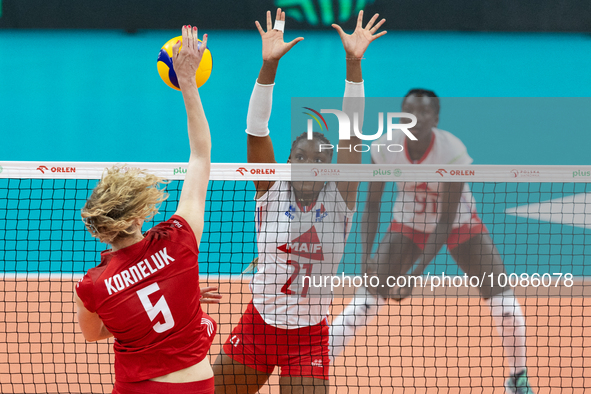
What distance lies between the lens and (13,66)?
7074 mm

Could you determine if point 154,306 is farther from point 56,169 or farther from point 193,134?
point 56,169

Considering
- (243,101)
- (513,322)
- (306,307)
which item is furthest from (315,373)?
(243,101)

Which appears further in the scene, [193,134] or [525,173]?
[525,173]

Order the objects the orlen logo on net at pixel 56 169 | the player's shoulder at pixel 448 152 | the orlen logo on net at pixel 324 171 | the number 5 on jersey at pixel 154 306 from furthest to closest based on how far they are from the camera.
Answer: the player's shoulder at pixel 448 152 → the orlen logo on net at pixel 56 169 → the orlen logo on net at pixel 324 171 → the number 5 on jersey at pixel 154 306

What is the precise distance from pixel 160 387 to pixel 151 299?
0.33m

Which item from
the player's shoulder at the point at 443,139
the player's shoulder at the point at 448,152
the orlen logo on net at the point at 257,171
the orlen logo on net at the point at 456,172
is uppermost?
the player's shoulder at the point at 443,139

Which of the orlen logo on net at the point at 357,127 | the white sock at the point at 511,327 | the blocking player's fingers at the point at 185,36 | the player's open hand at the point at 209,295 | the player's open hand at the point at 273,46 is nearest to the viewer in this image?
the blocking player's fingers at the point at 185,36

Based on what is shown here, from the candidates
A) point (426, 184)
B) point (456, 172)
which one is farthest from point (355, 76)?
point (426, 184)

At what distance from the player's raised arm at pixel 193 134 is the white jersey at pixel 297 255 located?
0.98m

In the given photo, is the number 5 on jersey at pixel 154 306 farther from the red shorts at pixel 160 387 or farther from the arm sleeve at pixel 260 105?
the arm sleeve at pixel 260 105

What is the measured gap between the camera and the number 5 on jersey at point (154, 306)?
1.67 meters

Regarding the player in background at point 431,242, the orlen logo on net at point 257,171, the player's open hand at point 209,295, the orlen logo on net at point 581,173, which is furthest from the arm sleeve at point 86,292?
the orlen logo on net at point 581,173

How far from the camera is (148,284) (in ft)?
5.51

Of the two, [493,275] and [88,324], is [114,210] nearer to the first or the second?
[88,324]
